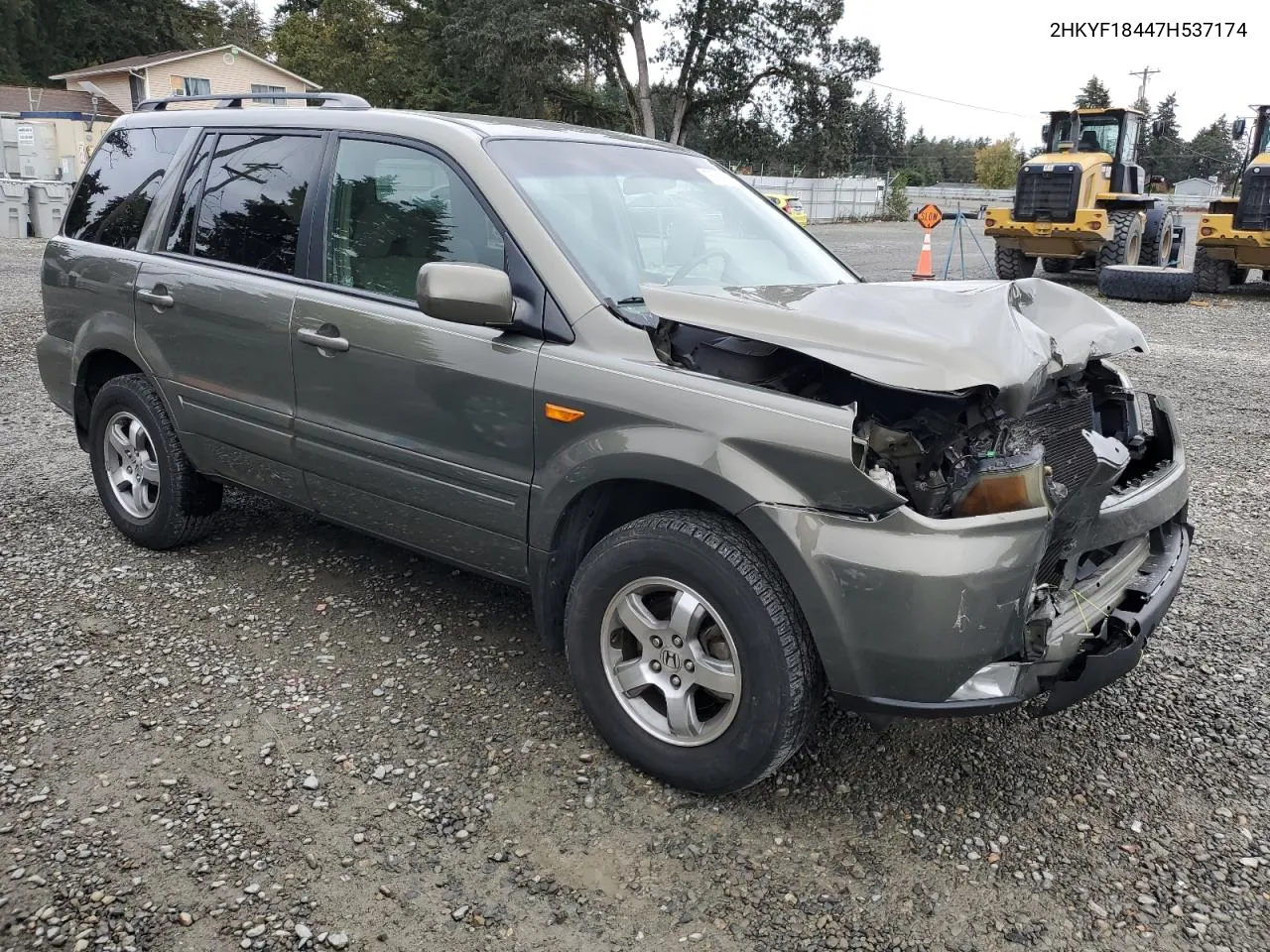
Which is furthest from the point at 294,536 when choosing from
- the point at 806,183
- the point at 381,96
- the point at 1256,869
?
the point at 381,96

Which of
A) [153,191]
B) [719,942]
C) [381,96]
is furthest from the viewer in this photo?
[381,96]

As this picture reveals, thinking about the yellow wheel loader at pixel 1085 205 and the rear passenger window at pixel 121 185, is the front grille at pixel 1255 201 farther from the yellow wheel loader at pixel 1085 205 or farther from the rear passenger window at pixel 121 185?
the rear passenger window at pixel 121 185

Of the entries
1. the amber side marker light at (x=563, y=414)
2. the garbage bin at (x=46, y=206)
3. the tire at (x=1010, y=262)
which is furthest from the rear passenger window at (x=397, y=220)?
the garbage bin at (x=46, y=206)

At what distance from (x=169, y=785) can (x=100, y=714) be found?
21.1 inches

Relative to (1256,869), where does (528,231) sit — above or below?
above

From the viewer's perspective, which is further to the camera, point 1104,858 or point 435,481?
point 435,481

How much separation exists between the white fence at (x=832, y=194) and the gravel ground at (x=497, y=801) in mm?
35262

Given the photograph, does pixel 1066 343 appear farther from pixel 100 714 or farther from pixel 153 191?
pixel 153 191

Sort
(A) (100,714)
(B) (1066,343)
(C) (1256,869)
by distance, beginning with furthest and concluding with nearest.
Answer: (A) (100,714), (B) (1066,343), (C) (1256,869)

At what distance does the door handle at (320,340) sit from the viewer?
348 centimetres

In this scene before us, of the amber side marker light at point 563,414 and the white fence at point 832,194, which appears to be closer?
the amber side marker light at point 563,414

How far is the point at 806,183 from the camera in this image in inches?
1551

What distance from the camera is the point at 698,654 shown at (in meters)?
2.78

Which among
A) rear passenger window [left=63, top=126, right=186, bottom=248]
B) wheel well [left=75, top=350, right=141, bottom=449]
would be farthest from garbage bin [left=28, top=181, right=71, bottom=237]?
wheel well [left=75, top=350, right=141, bottom=449]
